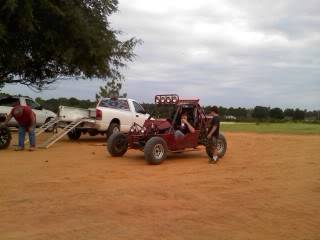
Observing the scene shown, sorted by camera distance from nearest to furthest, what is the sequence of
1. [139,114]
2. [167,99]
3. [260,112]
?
[167,99]
[139,114]
[260,112]

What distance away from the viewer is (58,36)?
2291 cm

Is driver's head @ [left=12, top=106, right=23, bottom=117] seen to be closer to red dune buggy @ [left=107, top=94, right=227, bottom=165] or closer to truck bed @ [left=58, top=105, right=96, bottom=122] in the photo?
truck bed @ [left=58, top=105, right=96, bottom=122]

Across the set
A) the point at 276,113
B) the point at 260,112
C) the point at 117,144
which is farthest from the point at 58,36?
the point at 276,113

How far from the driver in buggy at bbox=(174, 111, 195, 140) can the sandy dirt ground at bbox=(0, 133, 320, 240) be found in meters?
0.72

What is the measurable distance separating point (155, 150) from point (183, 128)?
5.11ft

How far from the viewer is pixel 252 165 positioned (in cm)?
1405

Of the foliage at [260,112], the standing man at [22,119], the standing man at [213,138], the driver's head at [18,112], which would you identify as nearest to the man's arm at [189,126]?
the standing man at [213,138]

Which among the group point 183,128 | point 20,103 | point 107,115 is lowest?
point 183,128

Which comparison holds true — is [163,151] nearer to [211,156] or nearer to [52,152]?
[211,156]

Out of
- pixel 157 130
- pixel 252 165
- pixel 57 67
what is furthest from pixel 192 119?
pixel 57 67

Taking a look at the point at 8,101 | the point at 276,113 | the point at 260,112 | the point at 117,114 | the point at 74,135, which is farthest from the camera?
the point at 276,113

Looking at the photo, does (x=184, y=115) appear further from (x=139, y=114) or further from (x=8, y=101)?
(x=8, y=101)

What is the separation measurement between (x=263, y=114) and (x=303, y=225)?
6543 centimetres

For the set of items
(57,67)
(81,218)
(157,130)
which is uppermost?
(57,67)
